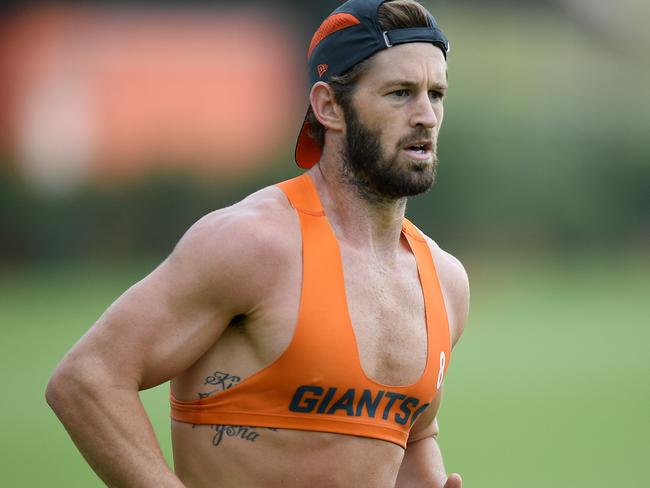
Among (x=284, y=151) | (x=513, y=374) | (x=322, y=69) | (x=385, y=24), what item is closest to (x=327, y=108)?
(x=322, y=69)

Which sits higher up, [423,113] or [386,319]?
[423,113]

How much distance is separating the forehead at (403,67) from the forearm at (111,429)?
1.42 meters

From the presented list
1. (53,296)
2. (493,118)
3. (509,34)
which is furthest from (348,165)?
(509,34)

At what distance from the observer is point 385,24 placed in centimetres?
434

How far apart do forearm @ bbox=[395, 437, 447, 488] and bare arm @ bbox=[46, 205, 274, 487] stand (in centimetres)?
115

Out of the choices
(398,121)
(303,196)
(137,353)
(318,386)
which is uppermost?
(398,121)

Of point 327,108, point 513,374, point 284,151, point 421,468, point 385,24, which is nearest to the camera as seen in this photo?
point 385,24

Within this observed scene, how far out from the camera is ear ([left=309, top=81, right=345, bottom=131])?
4.43 meters

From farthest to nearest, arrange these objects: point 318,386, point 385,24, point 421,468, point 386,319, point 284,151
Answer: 1. point 284,151
2. point 421,468
3. point 385,24
4. point 386,319
5. point 318,386

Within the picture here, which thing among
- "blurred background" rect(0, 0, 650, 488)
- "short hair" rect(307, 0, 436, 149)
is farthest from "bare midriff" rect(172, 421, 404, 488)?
"blurred background" rect(0, 0, 650, 488)

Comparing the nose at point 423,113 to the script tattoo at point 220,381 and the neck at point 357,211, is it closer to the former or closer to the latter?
the neck at point 357,211

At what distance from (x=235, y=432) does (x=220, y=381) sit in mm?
175

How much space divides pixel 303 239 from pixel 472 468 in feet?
24.6

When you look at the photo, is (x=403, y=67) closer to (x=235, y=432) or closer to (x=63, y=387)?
(x=235, y=432)
